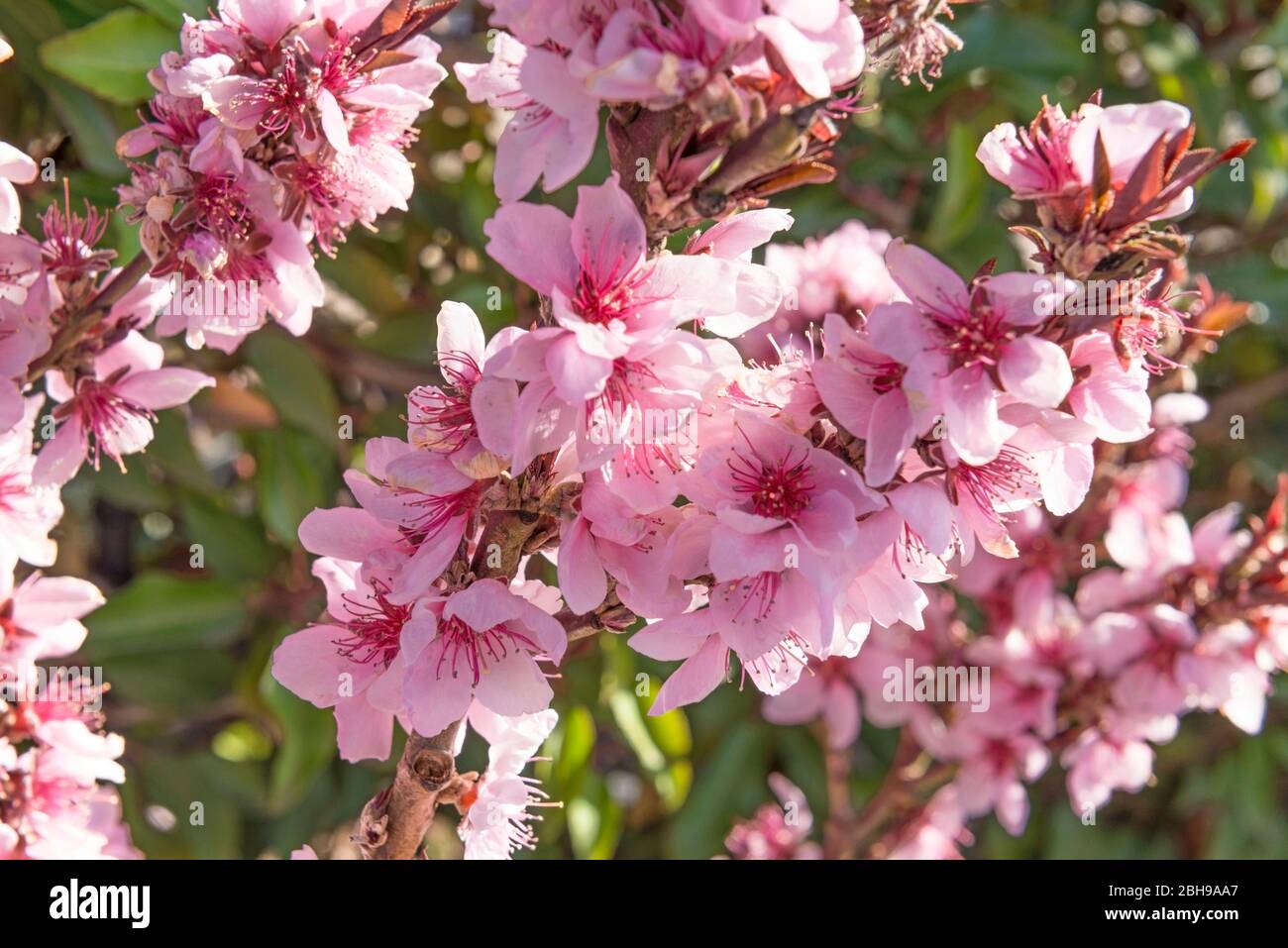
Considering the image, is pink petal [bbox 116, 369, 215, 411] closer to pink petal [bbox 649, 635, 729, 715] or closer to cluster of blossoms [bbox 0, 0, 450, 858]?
cluster of blossoms [bbox 0, 0, 450, 858]

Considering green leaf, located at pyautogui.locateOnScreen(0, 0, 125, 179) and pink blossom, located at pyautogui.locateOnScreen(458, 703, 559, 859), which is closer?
pink blossom, located at pyautogui.locateOnScreen(458, 703, 559, 859)

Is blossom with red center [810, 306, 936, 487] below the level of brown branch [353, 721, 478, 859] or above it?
above

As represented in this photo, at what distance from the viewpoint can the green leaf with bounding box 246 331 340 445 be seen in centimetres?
127

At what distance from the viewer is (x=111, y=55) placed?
40.3 inches

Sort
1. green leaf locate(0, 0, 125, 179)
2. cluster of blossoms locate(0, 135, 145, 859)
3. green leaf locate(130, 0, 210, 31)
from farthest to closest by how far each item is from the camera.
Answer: green leaf locate(0, 0, 125, 179)
green leaf locate(130, 0, 210, 31)
cluster of blossoms locate(0, 135, 145, 859)

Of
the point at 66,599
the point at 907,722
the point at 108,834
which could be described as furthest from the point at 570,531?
the point at 907,722

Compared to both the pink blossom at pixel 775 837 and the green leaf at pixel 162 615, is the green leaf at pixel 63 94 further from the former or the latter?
the pink blossom at pixel 775 837

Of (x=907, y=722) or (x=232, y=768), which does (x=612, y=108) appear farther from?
(x=232, y=768)

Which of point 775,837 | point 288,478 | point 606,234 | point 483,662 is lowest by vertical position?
point 775,837

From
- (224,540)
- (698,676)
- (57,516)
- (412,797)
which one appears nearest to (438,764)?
(412,797)

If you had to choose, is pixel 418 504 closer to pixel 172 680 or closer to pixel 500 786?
A: pixel 500 786

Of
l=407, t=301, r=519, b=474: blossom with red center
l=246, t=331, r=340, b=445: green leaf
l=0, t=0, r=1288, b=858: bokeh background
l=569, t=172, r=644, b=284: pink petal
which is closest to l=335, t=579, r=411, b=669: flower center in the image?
l=407, t=301, r=519, b=474: blossom with red center

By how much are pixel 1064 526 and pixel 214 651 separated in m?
0.94

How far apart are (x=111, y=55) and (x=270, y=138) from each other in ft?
1.45
